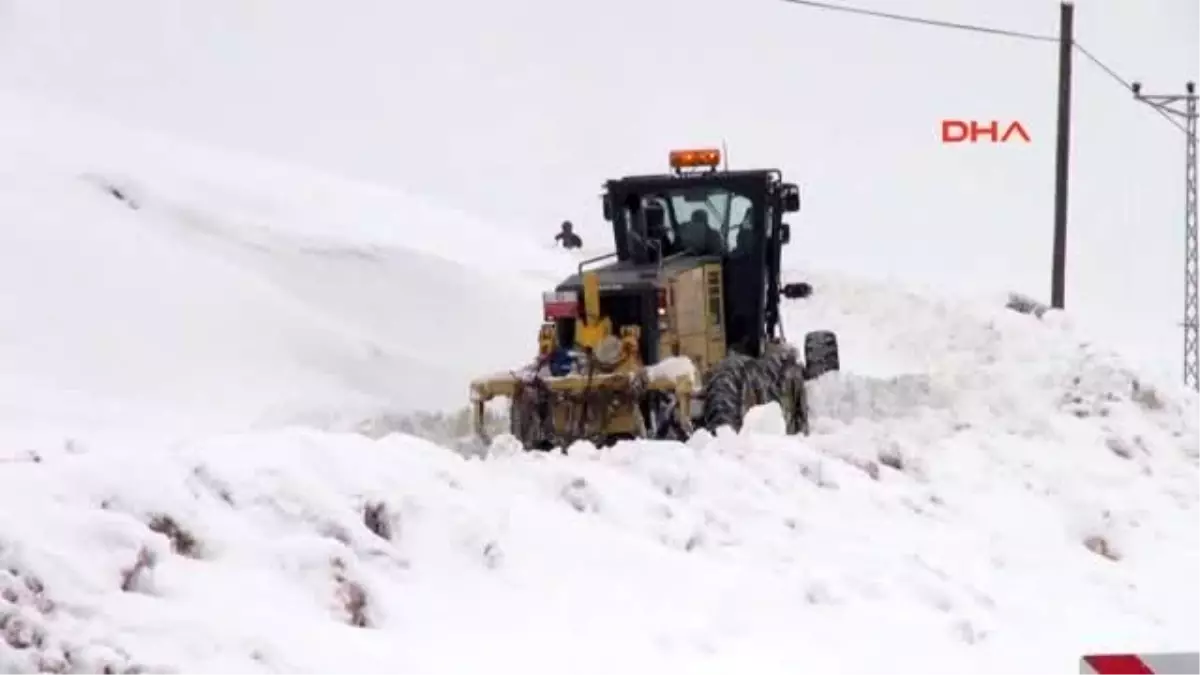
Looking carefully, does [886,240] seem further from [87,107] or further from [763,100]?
[87,107]

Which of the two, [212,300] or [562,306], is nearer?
[562,306]

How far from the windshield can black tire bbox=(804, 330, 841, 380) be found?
2.50 metres

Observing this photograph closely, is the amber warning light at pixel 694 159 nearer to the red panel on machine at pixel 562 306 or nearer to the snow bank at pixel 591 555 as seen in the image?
the red panel on machine at pixel 562 306

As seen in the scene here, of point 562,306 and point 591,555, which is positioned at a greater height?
point 562,306

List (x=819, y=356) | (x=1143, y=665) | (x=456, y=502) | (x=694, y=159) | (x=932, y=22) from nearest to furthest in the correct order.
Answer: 1. (x=1143, y=665)
2. (x=456, y=502)
3. (x=694, y=159)
4. (x=819, y=356)
5. (x=932, y=22)

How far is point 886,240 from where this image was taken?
42.7m

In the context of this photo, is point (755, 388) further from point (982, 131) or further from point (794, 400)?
point (982, 131)

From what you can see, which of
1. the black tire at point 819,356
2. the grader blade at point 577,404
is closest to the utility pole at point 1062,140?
the black tire at point 819,356

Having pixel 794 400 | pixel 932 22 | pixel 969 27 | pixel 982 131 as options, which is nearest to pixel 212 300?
pixel 794 400

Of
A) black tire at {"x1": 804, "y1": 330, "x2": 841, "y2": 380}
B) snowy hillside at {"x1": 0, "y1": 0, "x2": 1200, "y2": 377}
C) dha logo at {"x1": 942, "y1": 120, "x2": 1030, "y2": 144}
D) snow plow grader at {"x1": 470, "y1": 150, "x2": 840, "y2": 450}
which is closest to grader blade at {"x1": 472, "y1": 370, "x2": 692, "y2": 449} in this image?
snow plow grader at {"x1": 470, "y1": 150, "x2": 840, "y2": 450}

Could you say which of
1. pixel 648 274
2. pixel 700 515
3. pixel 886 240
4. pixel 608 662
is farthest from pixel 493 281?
pixel 886 240

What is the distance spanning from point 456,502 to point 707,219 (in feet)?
24.5

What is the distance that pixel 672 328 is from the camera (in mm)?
12242

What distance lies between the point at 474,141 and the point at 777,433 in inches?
1439
